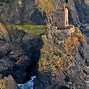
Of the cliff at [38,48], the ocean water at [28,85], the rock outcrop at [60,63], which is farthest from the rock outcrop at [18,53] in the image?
the rock outcrop at [60,63]

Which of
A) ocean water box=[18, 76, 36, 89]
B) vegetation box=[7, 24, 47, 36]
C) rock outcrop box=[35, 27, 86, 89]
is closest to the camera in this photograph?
rock outcrop box=[35, 27, 86, 89]

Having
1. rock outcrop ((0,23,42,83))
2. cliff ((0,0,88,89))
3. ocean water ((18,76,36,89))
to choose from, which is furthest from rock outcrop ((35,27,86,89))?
rock outcrop ((0,23,42,83))

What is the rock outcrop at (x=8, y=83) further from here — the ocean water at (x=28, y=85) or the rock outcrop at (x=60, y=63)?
the rock outcrop at (x=60, y=63)

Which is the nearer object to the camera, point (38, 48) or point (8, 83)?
point (8, 83)

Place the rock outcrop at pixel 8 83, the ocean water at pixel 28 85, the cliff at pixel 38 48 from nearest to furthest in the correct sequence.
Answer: the rock outcrop at pixel 8 83, the cliff at pixel 38 48, the ocean water at pixel 28 85

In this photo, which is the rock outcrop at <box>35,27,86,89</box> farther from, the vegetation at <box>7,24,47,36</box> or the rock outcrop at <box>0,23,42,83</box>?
the rock outcrop at <box>0,23,42,83</box>

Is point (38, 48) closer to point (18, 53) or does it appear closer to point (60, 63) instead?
point (18, 53)

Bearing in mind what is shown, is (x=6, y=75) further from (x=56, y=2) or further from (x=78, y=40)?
(x=56, y=2)

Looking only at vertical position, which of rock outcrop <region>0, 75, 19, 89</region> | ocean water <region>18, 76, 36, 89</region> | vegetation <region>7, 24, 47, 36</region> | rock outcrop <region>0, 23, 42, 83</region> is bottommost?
ocean water <region>18, 76, 36, 89</region>

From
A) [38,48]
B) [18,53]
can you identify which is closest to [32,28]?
[38,48]

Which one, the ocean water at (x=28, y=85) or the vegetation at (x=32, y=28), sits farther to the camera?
the vegetation at (x=32, y=28)

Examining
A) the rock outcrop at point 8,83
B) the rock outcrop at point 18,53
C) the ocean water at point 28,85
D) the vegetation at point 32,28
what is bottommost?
the ocean water at point 28,85
